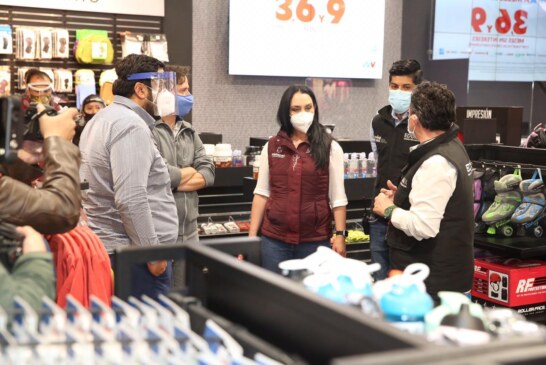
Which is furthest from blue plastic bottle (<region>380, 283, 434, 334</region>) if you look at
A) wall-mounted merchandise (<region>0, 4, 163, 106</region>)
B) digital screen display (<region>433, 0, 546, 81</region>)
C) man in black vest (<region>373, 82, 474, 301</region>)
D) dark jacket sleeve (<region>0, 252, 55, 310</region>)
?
digital screen display (<region>433, 0, 546, 81</region>)

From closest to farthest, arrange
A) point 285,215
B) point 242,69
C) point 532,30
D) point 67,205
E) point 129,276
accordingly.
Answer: point 129,276 < point 67,205 < point 285,215 < point 242,69 < point 532,30

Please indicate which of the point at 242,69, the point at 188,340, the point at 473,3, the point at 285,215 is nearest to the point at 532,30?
the point at 473,3

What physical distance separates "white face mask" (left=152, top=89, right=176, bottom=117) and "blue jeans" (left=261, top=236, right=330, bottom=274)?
2.88 ft

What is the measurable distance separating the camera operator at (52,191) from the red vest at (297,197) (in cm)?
207

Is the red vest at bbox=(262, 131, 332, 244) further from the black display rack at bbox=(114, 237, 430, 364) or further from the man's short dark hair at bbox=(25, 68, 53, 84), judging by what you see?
the man's short dark hair at bbox=(25, 68, 53, 84)

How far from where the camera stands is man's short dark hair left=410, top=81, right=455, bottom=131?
3.44 meters

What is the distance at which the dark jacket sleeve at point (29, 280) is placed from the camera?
1.60 metres

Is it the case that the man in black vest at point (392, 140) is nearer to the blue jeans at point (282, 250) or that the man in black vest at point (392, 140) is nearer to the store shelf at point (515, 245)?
the blue jeans at point (282, 250)

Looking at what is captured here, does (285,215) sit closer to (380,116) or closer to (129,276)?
(380,116)

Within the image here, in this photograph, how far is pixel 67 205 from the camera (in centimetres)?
206

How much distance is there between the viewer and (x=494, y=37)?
33.1ft

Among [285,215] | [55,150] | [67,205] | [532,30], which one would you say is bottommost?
[285,215]

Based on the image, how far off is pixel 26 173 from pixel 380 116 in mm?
2615

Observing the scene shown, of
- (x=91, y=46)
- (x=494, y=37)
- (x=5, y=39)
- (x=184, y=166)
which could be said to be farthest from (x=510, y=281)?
(x=494, y=37)
